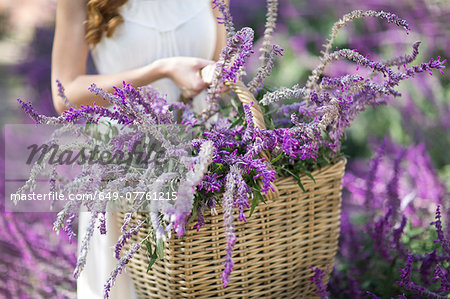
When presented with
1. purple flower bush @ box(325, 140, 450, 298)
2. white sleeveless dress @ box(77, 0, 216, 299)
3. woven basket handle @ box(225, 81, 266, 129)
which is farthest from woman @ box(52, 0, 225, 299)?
purple flower bush @ box(325, 140, 450, 298)

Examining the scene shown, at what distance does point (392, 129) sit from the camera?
243 cm

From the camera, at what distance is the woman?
930 mm

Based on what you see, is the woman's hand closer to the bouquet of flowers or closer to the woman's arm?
the woman's arm

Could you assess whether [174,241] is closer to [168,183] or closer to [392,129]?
[168,183]

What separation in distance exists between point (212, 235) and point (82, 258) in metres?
0.27

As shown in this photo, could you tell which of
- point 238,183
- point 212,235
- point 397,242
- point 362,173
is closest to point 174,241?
point 212,235

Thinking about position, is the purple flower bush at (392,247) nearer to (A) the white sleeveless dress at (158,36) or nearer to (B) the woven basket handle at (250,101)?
(B) the woven basket handle at (250,101)

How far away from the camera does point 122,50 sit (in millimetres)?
1146

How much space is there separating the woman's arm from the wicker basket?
29 centimetres

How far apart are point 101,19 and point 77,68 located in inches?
5.6

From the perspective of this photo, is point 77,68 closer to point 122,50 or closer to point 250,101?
point 122,50

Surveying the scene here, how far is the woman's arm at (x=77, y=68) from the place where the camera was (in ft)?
3.28

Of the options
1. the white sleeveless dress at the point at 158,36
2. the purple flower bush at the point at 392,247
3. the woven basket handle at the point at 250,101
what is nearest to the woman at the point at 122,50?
the white sleeveless dress at the point at 158,36

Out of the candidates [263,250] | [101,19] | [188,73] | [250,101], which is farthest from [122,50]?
[263,250]
